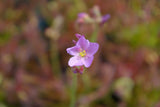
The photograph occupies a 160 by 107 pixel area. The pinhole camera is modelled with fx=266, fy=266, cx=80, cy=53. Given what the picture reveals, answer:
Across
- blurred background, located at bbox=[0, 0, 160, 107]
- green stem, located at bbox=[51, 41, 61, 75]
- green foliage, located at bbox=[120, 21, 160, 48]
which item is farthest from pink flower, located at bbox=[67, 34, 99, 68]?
green foliage, located at bbox=[120, 21, 160, 48]

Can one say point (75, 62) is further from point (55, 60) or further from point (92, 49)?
point (55, 60)

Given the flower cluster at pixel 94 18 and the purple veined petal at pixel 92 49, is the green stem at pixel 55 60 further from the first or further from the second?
the purple veined petal at pixel 92 49

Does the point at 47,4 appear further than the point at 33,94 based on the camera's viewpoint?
Yes

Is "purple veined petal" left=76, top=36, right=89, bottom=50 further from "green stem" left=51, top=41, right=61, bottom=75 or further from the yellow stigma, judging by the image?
"green stem" left=51, top=41, right=61, bottom=75

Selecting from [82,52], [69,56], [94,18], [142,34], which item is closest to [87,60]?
→ [82,52]

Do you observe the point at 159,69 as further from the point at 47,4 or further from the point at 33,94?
the point at 47,4

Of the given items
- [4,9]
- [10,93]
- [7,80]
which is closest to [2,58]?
[7,80]
